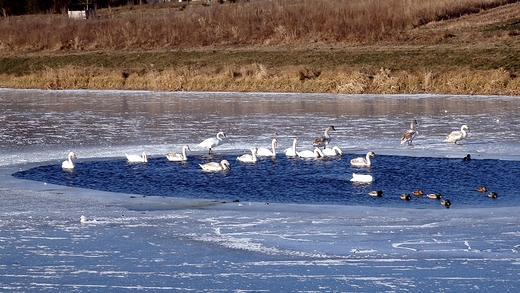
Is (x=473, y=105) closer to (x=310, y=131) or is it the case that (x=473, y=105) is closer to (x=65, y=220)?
(x=310, y=131)

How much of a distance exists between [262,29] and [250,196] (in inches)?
1215

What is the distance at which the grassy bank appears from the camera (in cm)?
3173

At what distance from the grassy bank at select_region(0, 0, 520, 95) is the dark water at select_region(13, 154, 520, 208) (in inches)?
562

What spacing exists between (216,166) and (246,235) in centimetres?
499

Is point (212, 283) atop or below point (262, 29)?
below

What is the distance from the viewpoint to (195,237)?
33.0 feet

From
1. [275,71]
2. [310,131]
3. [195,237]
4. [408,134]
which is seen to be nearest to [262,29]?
[275,71]

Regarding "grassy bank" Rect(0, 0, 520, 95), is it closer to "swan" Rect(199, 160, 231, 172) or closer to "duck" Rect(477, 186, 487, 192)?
"swan" Rect(199, 160, 231, 172)

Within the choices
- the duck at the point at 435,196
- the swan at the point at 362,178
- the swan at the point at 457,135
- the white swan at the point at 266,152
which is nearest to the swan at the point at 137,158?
the white swan at the point at 266,152

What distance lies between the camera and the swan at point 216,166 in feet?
49.2

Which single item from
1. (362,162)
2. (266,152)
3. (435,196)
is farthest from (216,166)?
(435,196)

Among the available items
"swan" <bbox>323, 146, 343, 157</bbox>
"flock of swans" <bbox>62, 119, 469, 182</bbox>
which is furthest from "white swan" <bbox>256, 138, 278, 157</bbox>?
"swan" <bbox>323, 146, 343, 157</bbox>

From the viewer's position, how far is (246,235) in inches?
398

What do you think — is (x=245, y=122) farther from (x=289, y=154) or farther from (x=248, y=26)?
(x=248, y=26)
